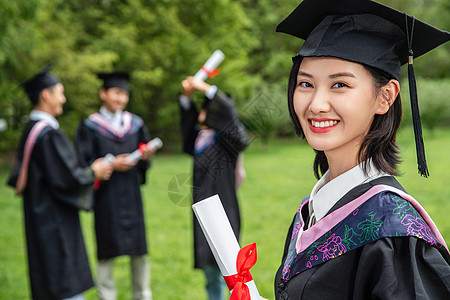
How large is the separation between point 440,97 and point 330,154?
666 inches

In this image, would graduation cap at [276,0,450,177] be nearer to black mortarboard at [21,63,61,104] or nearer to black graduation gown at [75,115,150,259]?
black mortarboard at [21,63,61,104]

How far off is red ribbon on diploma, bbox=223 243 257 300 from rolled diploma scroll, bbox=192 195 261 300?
14 mm

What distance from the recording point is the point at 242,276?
3.96 feet

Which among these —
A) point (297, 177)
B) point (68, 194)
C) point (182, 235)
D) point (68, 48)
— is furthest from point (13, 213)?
point (68, 48)

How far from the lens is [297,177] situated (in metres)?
9.72

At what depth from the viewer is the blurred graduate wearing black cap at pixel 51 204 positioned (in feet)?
10.7

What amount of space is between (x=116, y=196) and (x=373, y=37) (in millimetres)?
3053

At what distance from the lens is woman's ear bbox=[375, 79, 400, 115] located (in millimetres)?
1196

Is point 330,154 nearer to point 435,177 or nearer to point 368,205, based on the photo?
point 368,205

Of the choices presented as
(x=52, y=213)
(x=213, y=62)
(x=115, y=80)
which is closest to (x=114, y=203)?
(x=52, y=213)

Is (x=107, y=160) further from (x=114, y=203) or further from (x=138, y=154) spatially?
(x=114, y=203)

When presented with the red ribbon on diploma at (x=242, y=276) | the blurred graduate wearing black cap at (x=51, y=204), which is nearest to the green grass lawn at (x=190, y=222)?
the red ribbon on diploma at (x=242, y=276)

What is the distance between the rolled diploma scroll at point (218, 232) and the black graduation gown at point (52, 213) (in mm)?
2321

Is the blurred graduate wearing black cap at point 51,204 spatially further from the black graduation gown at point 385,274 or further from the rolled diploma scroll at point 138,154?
the black graduation gown at point 385,274
